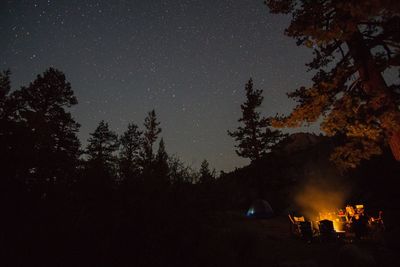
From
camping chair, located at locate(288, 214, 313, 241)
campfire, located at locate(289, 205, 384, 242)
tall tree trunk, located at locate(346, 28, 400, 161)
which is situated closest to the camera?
tall tree trunk, located at locate(346, 28, 400, 161)

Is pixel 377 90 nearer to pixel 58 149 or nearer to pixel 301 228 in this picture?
pixel 301 228

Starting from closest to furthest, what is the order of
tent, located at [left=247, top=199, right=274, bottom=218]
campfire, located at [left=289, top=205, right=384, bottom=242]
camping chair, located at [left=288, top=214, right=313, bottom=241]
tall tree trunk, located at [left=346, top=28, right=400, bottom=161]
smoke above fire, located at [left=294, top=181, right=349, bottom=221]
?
tall tree trunk, located at [left=346, top=28, right=400, bottom=161] → campfire, located at [left=289, top=205, right=384, bottom=242] → camping chair, located at [left=288, top=214, right=313, bottom=241] → tent, located at [left=247, top=199, right=274, bottom=218] → smoke above fire, located at [left=294, top=181, right=349, bottom=221]

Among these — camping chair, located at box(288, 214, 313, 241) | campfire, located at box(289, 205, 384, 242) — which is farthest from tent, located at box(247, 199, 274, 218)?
campfire, located at box(289, 205, 384, 242)

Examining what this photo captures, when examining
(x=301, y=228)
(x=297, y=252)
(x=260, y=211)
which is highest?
(x=260, y=211)

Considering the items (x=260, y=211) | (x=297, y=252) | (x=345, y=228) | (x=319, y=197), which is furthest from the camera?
(x=319, y=197)

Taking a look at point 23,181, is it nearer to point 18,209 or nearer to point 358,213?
point 18,209

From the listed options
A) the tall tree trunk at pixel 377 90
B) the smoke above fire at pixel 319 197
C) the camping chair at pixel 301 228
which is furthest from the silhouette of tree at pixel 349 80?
the smoke above fire at pixel 319 197

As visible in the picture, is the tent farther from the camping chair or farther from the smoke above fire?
the camping chair

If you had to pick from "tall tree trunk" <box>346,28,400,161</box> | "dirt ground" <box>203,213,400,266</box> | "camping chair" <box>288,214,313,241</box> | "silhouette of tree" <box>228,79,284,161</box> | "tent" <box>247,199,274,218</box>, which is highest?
"silhouette of tree" <box>228,79,284,161</box>

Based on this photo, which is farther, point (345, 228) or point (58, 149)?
point (58, 149)

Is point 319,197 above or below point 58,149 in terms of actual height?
below

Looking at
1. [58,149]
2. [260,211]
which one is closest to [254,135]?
[260,211]

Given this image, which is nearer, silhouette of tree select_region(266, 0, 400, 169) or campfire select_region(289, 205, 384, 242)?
silhouette of tree select_region(266, 0, 400, 169)

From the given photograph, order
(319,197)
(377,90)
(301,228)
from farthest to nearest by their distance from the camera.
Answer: (319,197) < (301,228) < (377,90)
